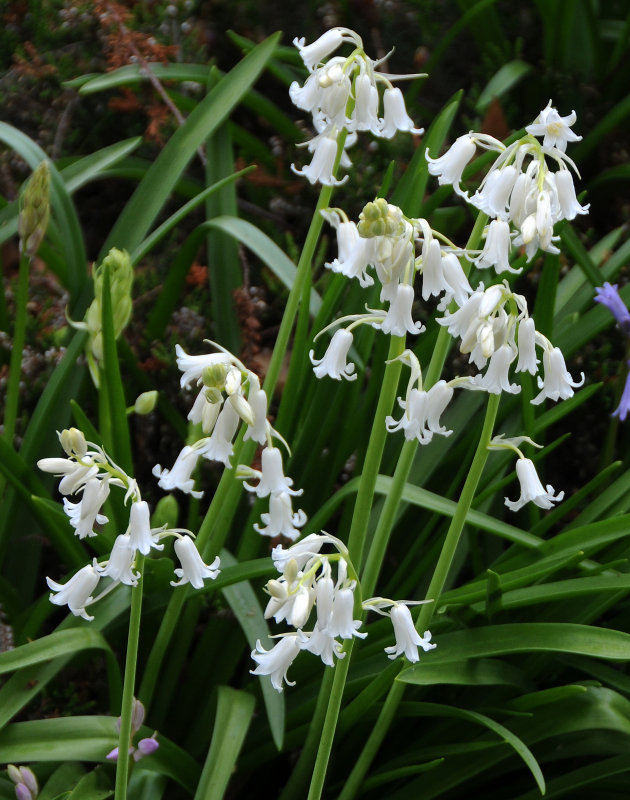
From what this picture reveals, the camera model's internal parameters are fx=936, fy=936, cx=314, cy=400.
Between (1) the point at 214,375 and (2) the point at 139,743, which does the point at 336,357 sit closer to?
(1) the point at 214,375

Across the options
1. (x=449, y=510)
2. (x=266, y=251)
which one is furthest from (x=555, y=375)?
(x=266, y=251)

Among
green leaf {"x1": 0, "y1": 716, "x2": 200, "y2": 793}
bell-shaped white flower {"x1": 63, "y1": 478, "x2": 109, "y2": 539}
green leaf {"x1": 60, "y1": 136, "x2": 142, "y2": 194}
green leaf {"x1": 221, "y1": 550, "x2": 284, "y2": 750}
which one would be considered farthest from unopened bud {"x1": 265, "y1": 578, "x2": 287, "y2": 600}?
green leaf {"x1": 60, "y1": 136, "x2": 142, "y2": 194}

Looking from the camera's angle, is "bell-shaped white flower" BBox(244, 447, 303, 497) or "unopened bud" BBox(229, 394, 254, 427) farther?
"bell-shaped white flower" BBox(244, 447, 303, 497)

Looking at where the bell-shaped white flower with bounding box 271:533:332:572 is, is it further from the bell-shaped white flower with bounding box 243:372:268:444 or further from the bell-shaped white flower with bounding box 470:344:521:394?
the bell-shaped white flower with bounding box 470:344:521:394

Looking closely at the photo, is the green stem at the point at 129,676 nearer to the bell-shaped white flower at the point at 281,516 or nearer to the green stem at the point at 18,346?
the bell-shaped white flower at the point at 281,516

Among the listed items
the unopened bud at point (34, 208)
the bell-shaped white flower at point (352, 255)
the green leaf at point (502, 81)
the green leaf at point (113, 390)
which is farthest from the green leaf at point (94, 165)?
the bell-shaped white flower at point (352, 255)
